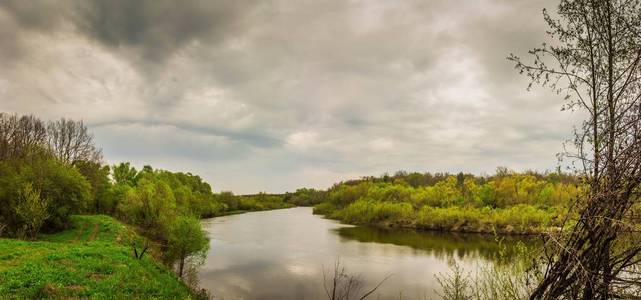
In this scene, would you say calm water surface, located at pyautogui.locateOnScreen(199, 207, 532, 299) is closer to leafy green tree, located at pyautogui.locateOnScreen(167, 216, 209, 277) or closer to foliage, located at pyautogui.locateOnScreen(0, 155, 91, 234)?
leafy green tree, located at pyautogui.locateOnScreen(167, 216, 209, 277)

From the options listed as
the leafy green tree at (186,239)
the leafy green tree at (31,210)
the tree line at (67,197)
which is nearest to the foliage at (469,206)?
the tree line at (67,197)

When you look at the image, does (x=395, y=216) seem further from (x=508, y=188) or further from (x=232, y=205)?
(x=232, y=205)

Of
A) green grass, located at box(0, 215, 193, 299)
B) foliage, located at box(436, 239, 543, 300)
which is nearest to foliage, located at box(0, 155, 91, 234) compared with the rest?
green grass, located at box(0, 215, 193, 299)

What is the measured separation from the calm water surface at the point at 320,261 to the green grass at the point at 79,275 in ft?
17.4

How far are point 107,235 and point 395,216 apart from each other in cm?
5586

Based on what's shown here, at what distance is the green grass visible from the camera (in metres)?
14.5

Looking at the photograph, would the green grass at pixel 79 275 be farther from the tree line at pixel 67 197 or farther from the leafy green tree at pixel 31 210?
the leafy green tree at pixel 31 210

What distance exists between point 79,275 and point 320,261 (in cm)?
2284

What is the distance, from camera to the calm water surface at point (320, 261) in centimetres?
2621

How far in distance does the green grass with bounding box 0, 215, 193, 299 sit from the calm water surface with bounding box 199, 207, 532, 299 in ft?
17.4

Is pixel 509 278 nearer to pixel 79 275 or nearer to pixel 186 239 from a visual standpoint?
pixel 79 275

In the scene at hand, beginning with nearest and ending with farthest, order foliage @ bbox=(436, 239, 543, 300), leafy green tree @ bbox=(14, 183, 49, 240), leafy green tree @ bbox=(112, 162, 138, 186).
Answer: foliage @ bbox=(436, 239, 543, 300) < leafy green tree @ bbox=(14, 183, 49, 240) < leafy green tree @ bbox=(112, 162, 138, 186)

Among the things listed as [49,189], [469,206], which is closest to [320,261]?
[49,189]

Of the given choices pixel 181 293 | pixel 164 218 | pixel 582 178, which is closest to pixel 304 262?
pixel 164 218
